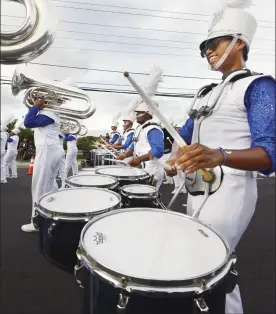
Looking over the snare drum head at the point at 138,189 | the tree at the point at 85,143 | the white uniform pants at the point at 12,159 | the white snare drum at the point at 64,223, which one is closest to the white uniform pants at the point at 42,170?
the snare drum head at the point at 138,189

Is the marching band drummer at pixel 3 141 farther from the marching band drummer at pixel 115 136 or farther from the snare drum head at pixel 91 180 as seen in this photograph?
the snare drum head at pixel 91 180

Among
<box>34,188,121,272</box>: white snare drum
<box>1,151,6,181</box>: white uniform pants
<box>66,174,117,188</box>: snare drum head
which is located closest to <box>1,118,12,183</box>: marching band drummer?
<box>1,151,6,181</box>: white uniform pants

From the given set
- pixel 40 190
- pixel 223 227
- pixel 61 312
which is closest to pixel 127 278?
pixel 223 227

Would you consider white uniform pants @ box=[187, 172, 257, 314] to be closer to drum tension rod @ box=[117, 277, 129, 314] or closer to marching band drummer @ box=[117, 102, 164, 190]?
drum tension rod @ box=[117, 277, 129, 314]

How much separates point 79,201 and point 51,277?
105 cm

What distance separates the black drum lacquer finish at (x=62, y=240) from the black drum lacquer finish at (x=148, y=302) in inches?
27.7

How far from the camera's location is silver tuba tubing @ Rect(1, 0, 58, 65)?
0.56 metres

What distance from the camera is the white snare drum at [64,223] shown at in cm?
157

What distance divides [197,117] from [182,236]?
0.70 m

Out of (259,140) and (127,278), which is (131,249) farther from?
(259,140)

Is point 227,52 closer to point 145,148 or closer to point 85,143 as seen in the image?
point 145,148

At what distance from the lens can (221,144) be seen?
1.31 meters

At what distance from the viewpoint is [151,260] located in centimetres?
91

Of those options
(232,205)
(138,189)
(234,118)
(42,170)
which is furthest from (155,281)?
(42,170)
